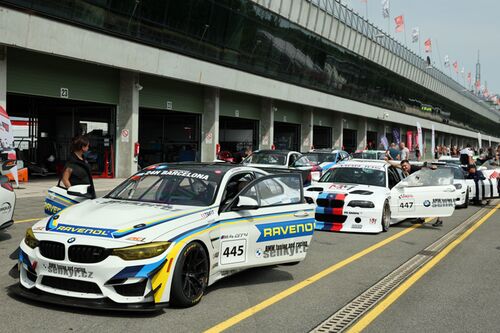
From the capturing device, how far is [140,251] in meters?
→ 4.96

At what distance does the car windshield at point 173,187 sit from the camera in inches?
248

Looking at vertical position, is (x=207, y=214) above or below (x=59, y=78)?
below

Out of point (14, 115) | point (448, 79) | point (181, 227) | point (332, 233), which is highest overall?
point (448, 79)

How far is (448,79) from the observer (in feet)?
283

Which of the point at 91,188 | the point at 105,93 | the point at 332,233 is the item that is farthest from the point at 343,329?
the point at 105,93

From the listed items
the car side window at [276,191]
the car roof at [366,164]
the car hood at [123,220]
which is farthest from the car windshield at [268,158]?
the car hood at [123,220]

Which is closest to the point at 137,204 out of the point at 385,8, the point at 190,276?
the point at 190,276

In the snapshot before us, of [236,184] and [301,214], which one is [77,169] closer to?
[236,184]

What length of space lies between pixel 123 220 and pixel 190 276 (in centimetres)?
86

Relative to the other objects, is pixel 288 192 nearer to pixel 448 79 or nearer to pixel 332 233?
pixel 332 233

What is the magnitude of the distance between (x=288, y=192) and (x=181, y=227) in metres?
2.11

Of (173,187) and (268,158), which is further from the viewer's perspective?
(268,158)

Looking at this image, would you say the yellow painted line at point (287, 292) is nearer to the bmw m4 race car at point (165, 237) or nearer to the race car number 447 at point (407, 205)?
the bmw m4 race car at point (165, 237)

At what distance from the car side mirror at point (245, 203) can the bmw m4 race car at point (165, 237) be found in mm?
12
